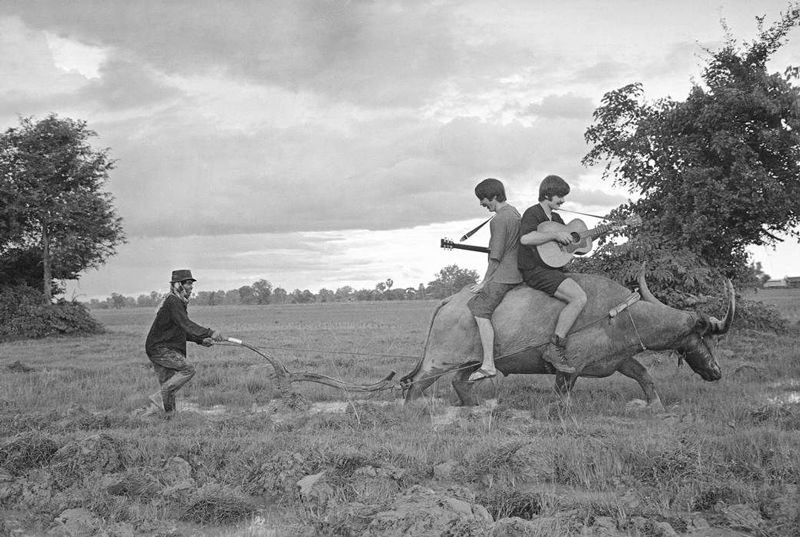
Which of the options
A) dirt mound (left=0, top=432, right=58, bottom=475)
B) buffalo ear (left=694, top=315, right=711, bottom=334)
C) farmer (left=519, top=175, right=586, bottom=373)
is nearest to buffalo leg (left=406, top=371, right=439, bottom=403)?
farmer (left=519, top=175, right=586, bottom=373)

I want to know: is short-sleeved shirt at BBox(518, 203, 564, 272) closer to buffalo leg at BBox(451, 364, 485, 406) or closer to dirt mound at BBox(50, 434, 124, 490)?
buffalo leg at BBox(451, 364, 485, 406)

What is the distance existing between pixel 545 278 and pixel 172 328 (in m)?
4.37

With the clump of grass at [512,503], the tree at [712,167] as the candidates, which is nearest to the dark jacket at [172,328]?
the clump of grass at [512,503]

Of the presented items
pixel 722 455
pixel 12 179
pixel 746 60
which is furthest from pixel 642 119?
pixel 12 179

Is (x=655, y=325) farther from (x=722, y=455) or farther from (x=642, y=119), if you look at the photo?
(x=642, y=119)

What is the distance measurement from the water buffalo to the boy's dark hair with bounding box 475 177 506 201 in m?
1.12

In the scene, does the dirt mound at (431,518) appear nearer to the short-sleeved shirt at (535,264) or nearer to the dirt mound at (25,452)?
the dirt mound at (25,452)

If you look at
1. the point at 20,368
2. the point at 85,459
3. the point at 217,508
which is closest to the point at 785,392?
the point at 217,508

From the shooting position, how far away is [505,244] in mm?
7621

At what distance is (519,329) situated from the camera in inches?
306

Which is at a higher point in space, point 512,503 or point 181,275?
point 181,275

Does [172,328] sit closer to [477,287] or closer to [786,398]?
[477,287]

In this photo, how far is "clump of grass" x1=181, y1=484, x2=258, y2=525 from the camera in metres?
4.37

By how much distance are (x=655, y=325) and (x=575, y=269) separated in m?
7.73
